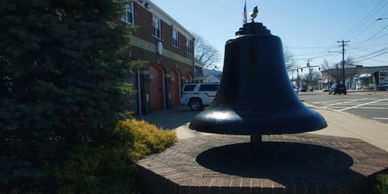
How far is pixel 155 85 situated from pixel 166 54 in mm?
2576

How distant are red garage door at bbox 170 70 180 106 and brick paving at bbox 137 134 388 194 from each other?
21.2 meters

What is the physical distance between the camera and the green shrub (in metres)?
3.75

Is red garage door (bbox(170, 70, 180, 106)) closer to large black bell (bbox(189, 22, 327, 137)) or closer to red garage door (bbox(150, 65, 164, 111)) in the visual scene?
red garage door (bbox(150, 65, 164, 111))

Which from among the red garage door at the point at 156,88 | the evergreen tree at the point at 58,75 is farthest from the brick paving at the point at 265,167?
the red garage door at the point at 156,88

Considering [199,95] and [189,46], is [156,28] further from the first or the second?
[189,46]

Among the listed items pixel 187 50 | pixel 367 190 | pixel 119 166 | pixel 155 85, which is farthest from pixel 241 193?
pixel 187 50

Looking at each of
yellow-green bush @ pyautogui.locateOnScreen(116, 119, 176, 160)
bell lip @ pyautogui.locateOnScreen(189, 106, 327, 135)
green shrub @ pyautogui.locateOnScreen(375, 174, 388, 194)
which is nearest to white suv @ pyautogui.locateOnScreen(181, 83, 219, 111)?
yellow-green bush @ pyautogui.locateOnScreen(116, 119, 176, 160)

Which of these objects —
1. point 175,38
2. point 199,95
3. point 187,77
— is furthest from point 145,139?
point 187,77

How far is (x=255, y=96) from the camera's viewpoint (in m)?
5.03

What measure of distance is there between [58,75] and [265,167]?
301 centimetres

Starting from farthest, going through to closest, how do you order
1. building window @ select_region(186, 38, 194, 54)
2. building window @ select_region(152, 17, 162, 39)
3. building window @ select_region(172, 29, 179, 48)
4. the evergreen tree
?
building window @ select_region(186, 38, 194, 54) → building window @ select_region(172, 29, 179, 48) → building window @ select_region(152, 17, 162, 39) → the evergreen tree

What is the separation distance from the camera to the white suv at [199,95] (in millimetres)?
23172

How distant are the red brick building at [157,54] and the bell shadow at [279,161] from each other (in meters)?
11.3

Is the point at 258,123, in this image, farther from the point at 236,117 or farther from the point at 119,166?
the point at 119,166
